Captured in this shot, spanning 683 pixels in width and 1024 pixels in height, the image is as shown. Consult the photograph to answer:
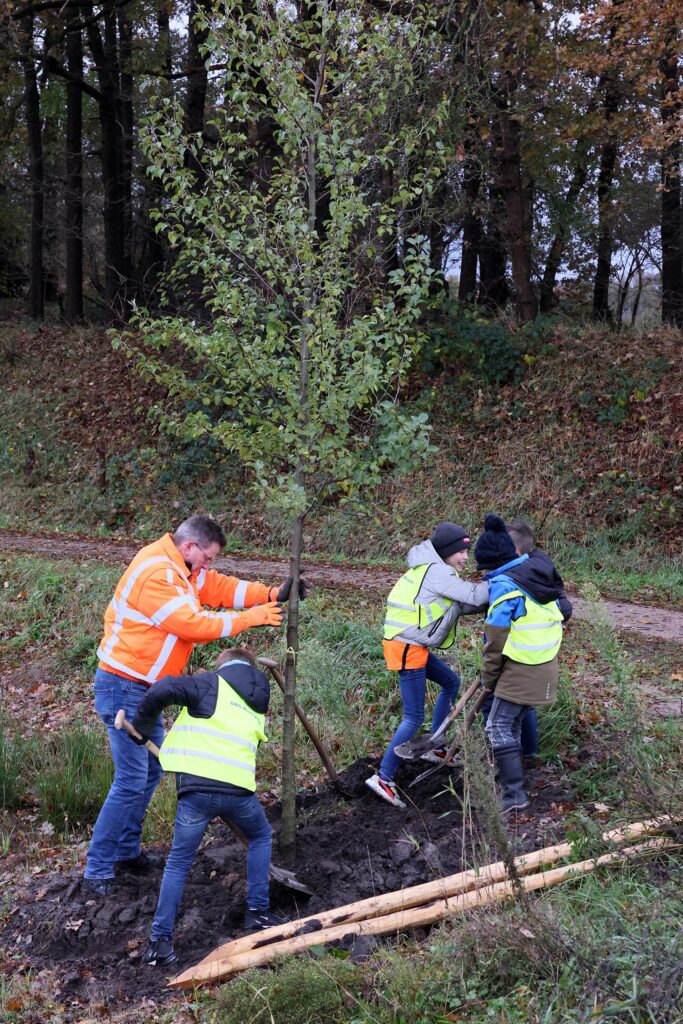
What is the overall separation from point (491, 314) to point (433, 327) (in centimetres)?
135

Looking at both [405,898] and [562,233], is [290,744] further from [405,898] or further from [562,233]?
[562,233]

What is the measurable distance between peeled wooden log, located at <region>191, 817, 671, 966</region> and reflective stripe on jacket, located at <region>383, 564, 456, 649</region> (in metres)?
1.74

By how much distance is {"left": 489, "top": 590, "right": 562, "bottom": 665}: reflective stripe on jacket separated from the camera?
5.88 metres

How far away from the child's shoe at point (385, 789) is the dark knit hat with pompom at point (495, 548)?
1674 millimetres

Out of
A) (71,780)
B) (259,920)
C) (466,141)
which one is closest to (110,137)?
(466,141)

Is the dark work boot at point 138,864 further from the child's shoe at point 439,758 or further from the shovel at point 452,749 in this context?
the child's shoe at point 439,758

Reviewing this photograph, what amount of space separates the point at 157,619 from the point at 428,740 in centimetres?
226

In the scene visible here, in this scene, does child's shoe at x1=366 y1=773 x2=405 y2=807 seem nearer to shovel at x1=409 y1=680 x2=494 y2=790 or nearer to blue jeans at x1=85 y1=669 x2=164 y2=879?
shovel at x1=409 y1=680 x2=494 y2=790

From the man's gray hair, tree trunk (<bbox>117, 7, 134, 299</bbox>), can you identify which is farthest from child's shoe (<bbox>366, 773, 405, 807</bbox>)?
tree trunk (<bbox>117, 7, 134, 299</bbox>)

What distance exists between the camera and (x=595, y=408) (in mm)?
15617

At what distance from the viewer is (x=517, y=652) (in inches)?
232

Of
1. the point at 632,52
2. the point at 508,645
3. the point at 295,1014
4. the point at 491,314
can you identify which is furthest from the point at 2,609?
the point at 632,52

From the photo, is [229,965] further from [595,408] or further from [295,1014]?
[595,408]

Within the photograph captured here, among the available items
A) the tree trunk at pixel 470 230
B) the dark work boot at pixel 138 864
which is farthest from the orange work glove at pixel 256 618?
the tree trunk at pixel 470 230
